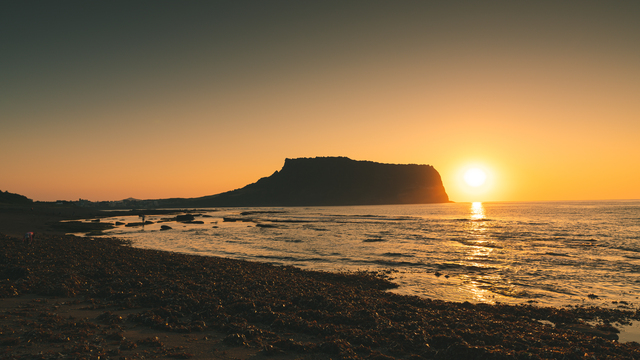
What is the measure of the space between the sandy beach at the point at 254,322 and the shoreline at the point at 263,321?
0.13ft

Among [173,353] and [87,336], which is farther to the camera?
[87,336]

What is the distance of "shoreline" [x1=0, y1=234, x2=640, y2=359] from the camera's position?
8742mm

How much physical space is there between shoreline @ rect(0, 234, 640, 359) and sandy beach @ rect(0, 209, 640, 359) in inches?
1.6

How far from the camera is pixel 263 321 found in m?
11.1

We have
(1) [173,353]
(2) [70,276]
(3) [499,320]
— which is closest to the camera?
(1) [173,353]

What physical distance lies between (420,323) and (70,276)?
16.1 metres

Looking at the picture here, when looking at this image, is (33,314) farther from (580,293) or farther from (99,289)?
(580,293)

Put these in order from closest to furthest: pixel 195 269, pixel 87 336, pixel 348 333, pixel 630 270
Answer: pixel 87 336 < pixel 348 333 < pixel 195 269 < pixel 630 270

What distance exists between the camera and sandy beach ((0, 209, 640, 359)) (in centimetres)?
865

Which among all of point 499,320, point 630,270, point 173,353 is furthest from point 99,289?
point 630,270

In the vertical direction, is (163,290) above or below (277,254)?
above

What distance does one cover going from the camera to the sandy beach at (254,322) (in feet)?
28.4

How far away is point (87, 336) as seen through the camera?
8758 millimetres

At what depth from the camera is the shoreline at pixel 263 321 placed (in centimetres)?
874
